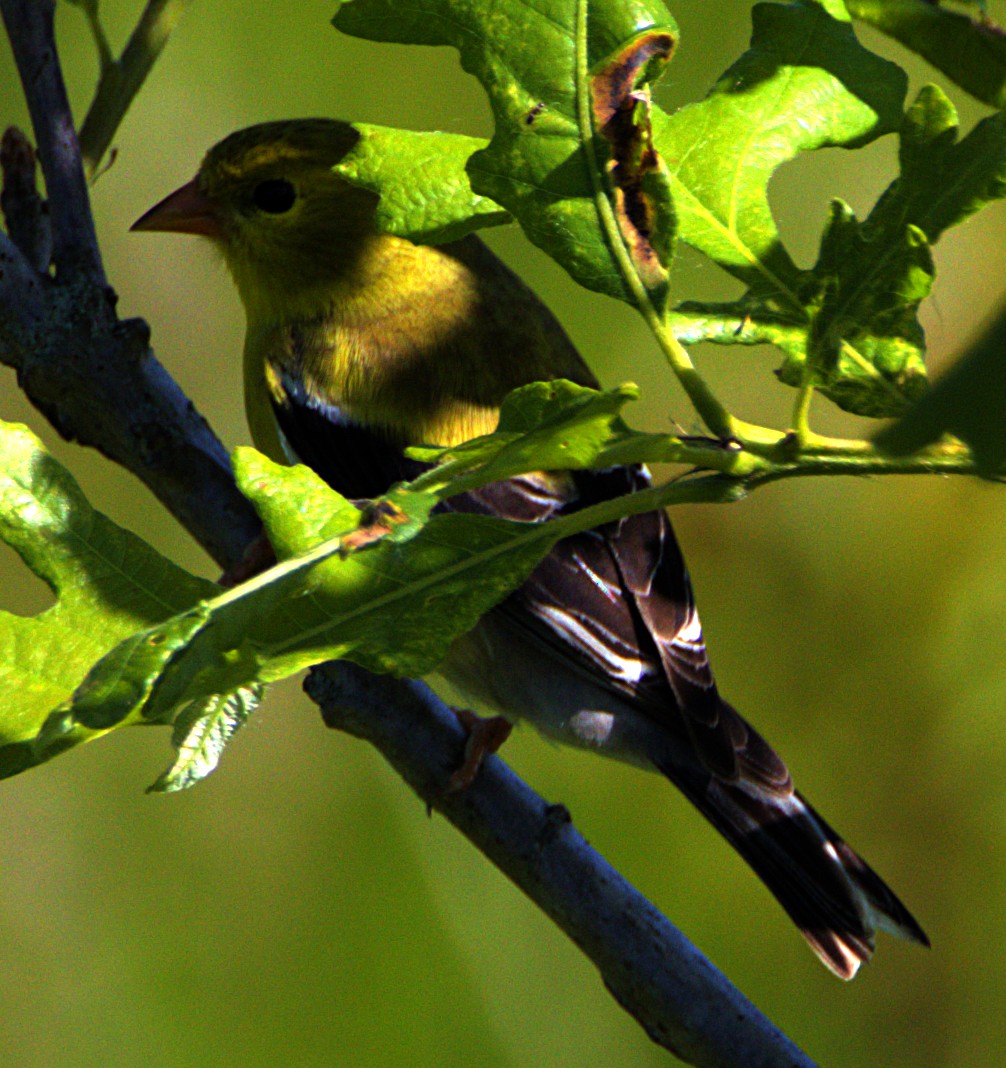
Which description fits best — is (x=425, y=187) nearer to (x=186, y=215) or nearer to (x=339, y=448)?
(x=339, y=448)

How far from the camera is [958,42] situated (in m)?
0.83

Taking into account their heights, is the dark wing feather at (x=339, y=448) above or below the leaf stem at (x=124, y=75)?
below

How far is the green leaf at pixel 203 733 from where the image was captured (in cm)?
94

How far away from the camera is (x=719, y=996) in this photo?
5.41 ft

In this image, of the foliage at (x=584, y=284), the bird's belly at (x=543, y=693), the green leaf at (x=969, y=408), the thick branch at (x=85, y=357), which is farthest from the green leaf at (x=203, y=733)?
the bird's belly at (x=543, y=693)

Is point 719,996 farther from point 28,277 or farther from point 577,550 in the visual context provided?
point 28,277

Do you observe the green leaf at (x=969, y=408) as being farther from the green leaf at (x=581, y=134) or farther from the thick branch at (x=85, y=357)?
the thick branch at (x=85, y=357)

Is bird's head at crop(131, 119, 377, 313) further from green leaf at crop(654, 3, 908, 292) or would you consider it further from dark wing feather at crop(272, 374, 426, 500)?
green leaf at crop(654, 3, 908, 292)

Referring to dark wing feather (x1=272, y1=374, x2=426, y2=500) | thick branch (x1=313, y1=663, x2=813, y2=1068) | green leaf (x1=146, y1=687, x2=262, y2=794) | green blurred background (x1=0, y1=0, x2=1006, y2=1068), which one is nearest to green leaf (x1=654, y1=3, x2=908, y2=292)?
green leaf (x1=146, y1=687, x2=262, y2=794)

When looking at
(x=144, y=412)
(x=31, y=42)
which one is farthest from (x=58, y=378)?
(x=31, y=42)

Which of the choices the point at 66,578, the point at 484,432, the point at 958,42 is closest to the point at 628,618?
the point at 484,432

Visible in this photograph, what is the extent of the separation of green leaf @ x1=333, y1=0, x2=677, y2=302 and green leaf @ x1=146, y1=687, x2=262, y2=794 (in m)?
0.39

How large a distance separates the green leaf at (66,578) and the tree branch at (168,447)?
2.91 ft

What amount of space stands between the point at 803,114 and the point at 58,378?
1342mm
